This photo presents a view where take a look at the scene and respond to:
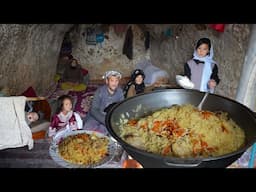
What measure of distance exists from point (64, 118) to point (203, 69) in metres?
0.65

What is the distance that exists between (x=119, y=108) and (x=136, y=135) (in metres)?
0.12

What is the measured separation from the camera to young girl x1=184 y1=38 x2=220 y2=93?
1.69 m

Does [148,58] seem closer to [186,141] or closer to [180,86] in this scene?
[180,86]

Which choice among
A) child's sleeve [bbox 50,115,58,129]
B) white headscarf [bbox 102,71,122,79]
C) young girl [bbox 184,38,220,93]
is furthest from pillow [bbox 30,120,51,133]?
young girl [bbox 184,38,220,93]

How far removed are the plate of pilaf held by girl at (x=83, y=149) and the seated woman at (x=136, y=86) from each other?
0.22 m

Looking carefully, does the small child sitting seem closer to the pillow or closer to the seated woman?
the pillow

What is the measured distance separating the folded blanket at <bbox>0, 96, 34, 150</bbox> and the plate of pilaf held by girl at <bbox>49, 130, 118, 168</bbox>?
13 centimetres

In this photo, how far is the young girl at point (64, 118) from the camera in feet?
5.61

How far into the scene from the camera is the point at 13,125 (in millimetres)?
1685

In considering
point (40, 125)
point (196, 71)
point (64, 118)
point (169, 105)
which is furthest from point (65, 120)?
point (196, 71)

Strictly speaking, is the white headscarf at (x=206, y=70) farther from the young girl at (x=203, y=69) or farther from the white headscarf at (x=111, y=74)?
the white headscarf at (x=111, y=74)

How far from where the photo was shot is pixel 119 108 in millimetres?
1484

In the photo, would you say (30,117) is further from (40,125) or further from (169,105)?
(169,105)

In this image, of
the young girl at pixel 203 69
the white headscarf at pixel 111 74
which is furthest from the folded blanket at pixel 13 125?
the young girl at pixel 203 69
